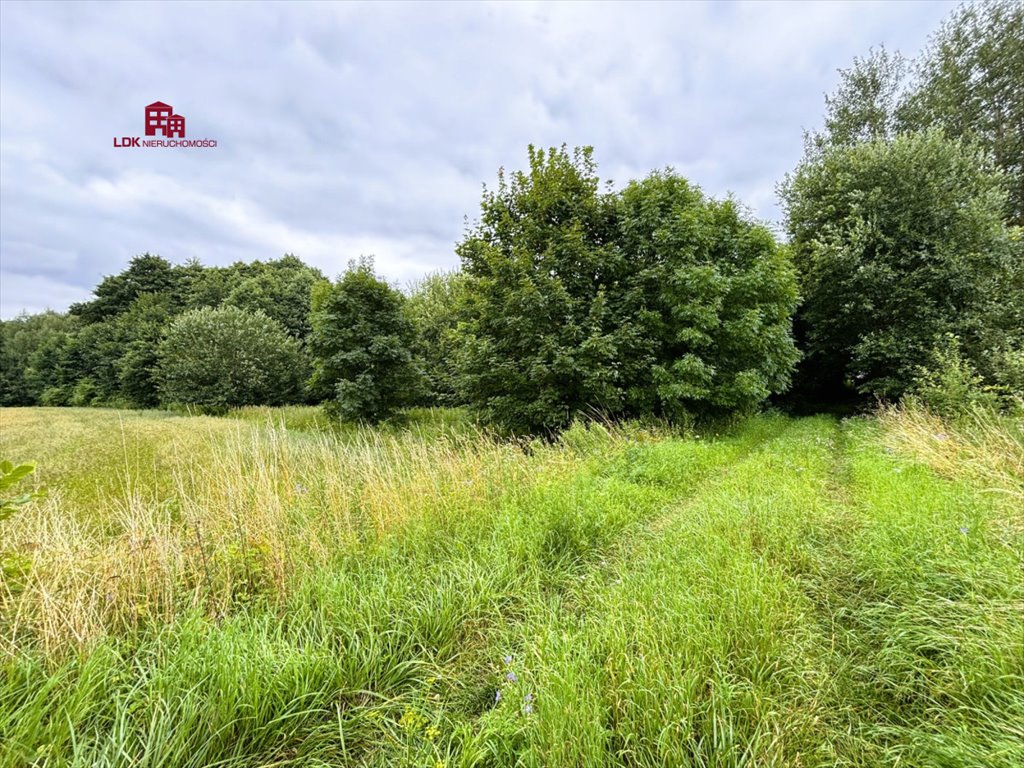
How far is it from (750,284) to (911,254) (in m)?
7.12

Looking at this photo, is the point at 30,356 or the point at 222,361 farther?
the point at 30,356

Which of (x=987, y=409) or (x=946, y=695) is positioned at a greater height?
(x=987, y=409)

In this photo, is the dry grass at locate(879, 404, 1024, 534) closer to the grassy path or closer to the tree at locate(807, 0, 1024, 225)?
the grassy path

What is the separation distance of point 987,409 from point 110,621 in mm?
12131

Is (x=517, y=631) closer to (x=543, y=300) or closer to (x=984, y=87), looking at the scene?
→ (x=543, y=300)

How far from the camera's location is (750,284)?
9516 mm

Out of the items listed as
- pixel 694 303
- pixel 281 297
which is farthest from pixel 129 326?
pixel 694 303

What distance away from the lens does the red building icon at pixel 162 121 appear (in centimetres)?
733

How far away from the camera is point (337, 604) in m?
2.44

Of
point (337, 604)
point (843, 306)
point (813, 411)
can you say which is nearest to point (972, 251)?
point (843, 306)

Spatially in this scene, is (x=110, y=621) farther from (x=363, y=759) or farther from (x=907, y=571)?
(x=907, y=571)

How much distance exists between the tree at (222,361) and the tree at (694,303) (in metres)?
19.9

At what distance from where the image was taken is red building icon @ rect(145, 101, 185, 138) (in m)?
7.33

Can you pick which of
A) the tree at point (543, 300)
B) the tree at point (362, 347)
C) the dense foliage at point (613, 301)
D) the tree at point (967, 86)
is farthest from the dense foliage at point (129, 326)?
the tree at point (967, 86)
